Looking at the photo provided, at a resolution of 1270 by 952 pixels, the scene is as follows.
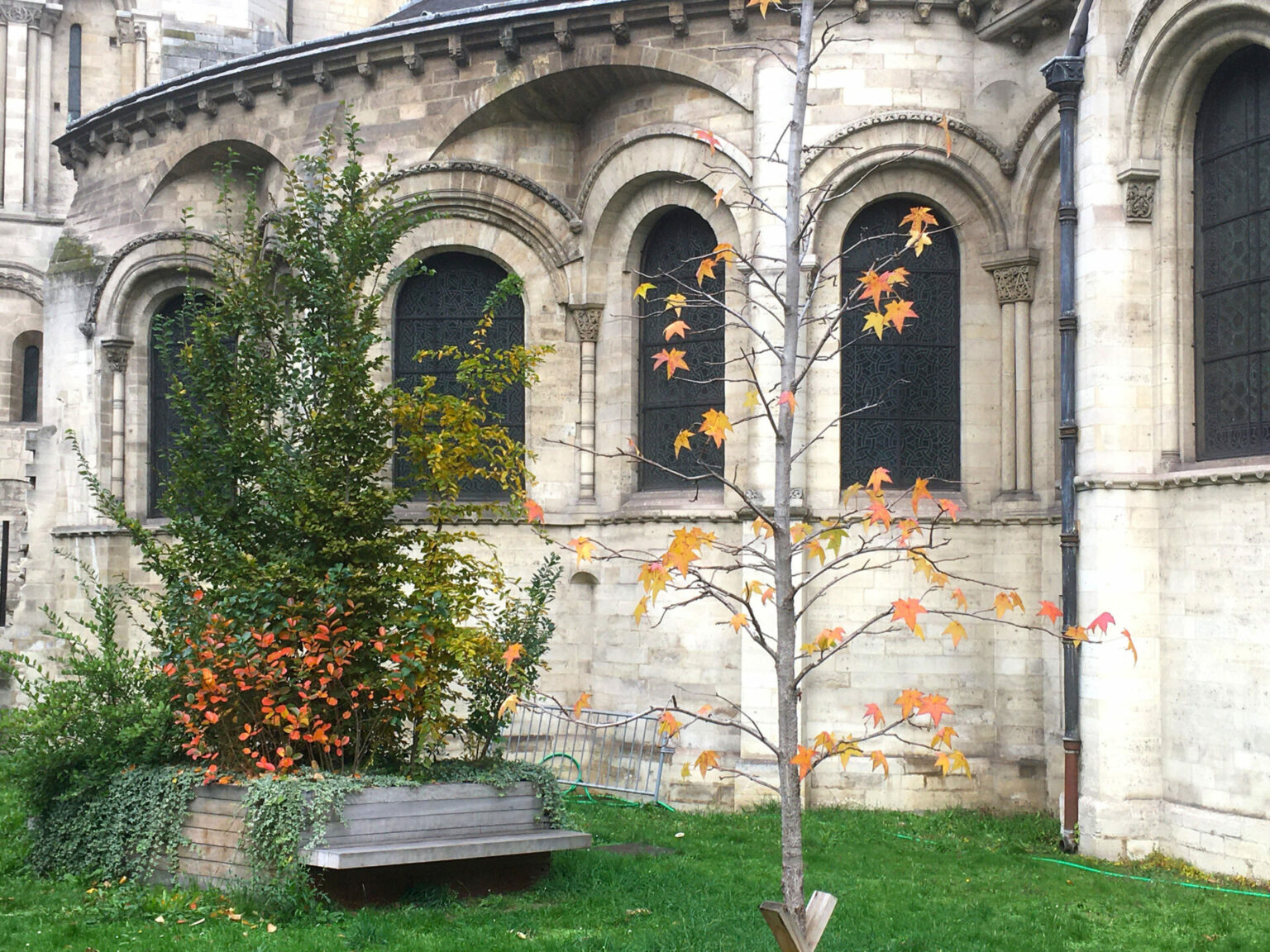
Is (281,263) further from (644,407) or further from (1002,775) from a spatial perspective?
(1002,775)

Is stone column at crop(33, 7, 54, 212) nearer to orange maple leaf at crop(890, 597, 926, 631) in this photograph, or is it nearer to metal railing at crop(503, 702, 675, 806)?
metal railing at crop(503, 702, 675, 806)

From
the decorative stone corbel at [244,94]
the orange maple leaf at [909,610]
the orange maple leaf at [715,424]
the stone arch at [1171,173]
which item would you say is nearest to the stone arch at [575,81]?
the decorative stone corbel at [244,94]

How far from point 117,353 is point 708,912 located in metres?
12.9

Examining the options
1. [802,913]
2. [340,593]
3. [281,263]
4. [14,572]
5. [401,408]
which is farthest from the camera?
[14,572]

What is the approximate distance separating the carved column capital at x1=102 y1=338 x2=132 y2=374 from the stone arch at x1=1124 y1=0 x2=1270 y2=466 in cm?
1272

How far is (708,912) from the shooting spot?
28.8 ft

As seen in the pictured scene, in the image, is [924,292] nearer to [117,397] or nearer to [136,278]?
[136,278]

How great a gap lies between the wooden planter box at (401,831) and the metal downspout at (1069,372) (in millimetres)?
4465

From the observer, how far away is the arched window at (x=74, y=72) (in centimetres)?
2747

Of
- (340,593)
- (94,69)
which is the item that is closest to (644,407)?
(340,593)

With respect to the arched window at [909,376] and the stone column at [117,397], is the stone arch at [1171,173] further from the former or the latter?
the stone column at [117,397]

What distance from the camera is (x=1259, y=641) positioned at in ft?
34.0

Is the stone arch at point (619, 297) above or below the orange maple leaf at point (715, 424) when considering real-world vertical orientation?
above

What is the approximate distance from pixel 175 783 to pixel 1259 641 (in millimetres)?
7698
